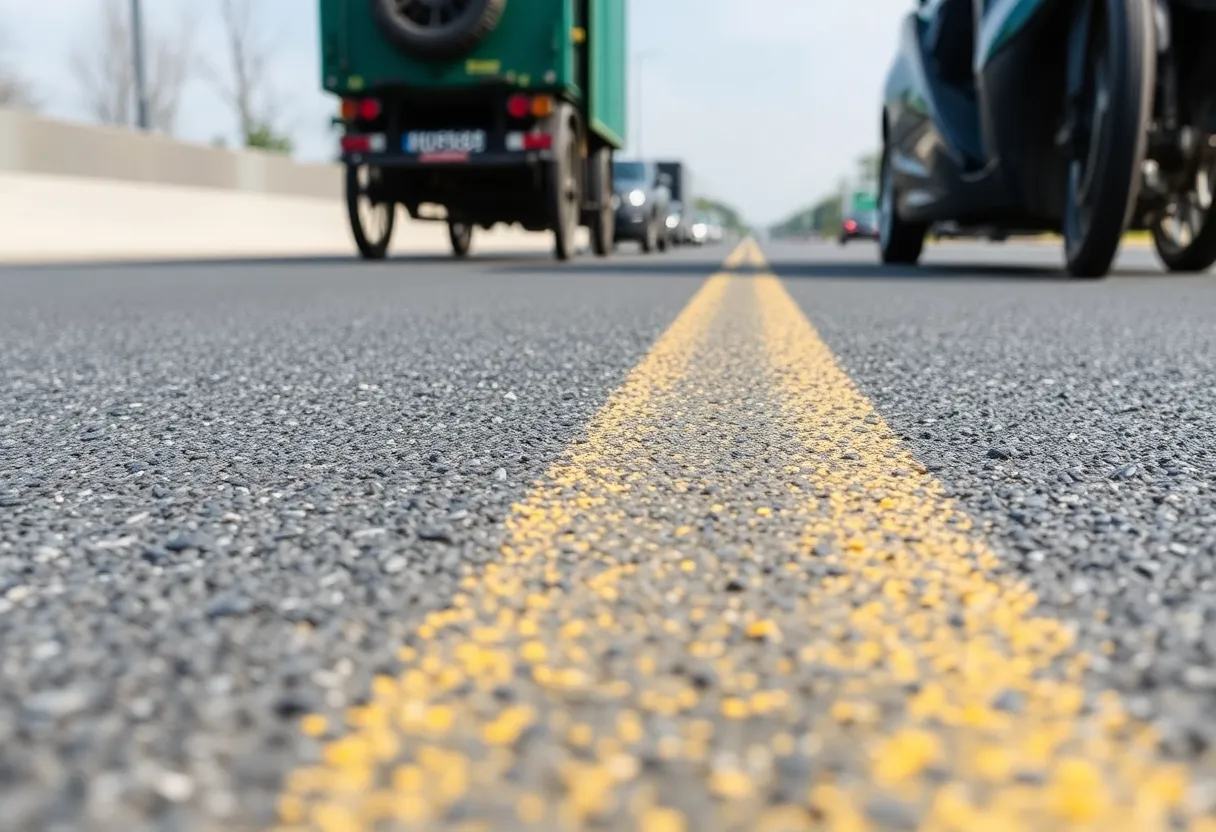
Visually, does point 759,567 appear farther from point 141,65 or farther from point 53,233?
point 141,65

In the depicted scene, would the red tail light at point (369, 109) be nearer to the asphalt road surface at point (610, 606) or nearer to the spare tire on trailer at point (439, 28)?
the spare tire on trailer at point (439, 28)

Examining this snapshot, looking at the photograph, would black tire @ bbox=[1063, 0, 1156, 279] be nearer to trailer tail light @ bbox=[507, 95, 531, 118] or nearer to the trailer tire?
the trailer tire

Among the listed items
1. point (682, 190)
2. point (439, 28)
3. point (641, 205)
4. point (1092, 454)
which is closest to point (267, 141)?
point (682, 190)

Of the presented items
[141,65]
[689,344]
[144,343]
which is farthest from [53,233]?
[689,344]

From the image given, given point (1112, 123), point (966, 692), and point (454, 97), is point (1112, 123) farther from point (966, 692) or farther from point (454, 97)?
point (454, 97)

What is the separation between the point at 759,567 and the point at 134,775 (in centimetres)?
78

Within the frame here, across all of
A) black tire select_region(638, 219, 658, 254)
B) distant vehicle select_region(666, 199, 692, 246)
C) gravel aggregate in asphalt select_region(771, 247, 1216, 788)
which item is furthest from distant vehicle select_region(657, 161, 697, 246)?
gravel aggregate in asphalt select_region(771, 247, 1216, 788)

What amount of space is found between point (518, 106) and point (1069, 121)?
5.78 metres

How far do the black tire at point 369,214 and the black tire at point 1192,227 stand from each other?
742cm

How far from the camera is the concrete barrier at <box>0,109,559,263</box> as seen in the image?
1516cm

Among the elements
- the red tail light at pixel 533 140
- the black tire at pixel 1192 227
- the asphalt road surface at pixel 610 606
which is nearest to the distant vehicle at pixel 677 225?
the red tail light at pixel 533 140

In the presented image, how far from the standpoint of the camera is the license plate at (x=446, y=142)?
11.3 meters

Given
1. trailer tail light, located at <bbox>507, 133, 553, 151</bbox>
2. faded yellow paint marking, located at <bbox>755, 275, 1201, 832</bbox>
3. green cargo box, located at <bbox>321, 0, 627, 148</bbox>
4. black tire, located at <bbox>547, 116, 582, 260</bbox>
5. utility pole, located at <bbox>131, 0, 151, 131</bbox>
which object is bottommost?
faded yellow paint marking, located at <bbox>755, 275, 1201, 832</bbox>

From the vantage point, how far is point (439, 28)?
11.1 m
